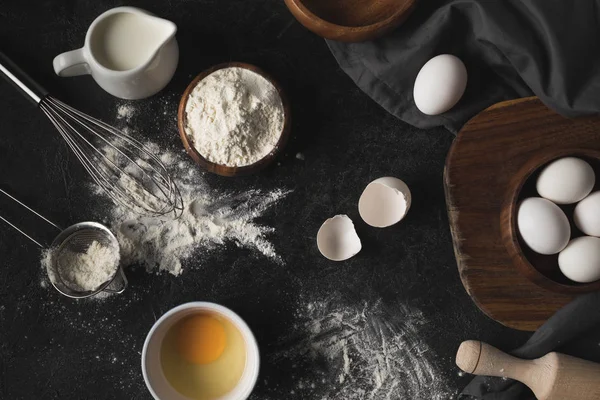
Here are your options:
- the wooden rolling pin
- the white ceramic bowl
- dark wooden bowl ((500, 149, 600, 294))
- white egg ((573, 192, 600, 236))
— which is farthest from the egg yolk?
white egg ((573, 192, 600, 236))

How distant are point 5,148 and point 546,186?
3.46ft

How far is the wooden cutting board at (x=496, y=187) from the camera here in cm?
114

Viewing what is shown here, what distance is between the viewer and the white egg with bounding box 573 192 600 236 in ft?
3.42

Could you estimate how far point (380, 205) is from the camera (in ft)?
3.88

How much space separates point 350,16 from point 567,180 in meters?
0.51

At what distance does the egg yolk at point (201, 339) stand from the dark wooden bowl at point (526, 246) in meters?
0.57

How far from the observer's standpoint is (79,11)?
4.10 feet

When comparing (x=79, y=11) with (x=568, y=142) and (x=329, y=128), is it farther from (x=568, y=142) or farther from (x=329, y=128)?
(x=568, y=142)

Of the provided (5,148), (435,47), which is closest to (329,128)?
(435,47)

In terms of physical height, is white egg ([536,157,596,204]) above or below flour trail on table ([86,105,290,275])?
above

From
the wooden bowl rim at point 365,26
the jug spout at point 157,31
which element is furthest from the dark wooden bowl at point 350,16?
the jug spout at point 157,31

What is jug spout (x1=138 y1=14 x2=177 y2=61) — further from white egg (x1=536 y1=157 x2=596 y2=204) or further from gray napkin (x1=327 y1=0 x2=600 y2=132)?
white egg (x1=536 y1=157 x2=596 y2=204)

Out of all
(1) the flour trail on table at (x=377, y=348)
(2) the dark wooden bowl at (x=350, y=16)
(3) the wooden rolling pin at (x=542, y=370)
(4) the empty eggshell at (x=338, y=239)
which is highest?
(2) the dark wooden bowl at (x=350, y=16)

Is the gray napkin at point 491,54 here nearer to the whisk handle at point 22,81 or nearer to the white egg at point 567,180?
the white egg at point 567,180
